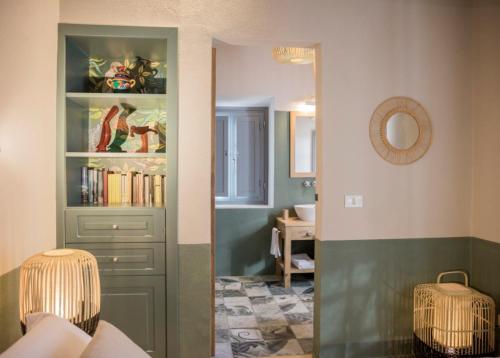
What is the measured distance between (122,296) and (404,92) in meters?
2.43

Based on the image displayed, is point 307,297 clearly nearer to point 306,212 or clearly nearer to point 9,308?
point 306,212

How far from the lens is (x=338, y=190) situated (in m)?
2.61

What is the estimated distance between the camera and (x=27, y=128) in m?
2.02

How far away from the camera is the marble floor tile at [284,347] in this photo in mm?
2785

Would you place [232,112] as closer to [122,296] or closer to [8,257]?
[122,296]

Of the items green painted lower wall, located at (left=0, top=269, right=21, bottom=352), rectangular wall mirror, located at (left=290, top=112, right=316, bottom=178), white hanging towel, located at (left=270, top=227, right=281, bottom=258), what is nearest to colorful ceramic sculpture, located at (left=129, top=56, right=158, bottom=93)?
green painted lower wall, located at (left=0, top=269, right=21, bottom=352)

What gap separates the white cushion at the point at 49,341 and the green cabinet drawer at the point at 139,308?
1.14m

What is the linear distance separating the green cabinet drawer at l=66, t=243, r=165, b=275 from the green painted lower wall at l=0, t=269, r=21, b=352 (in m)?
0.56

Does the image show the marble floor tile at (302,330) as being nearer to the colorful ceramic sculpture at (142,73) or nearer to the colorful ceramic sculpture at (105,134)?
the colorful ceramic sculpture at (105,134)

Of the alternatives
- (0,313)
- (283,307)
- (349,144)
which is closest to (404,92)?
(349,144)

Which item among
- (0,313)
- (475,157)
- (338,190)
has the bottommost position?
(0,313)

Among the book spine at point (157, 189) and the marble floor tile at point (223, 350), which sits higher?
the book spine at point (157, 189)

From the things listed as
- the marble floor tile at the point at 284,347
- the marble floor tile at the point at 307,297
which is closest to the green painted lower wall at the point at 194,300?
the marble floor tile at the point at 284,347

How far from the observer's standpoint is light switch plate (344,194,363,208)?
2621 mm
